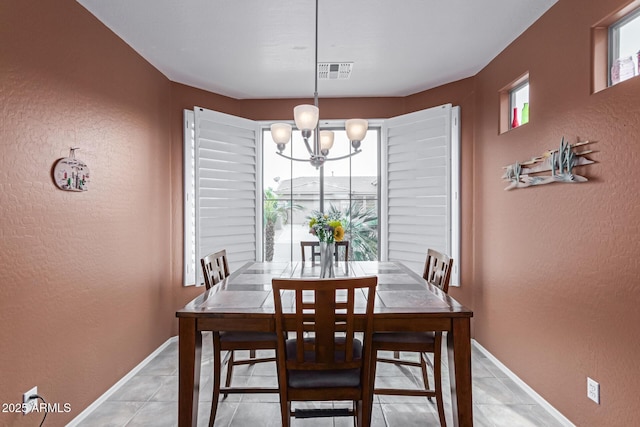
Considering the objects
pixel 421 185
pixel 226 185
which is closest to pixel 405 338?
pixel 421 185

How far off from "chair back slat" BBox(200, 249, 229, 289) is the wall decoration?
225 centimetres

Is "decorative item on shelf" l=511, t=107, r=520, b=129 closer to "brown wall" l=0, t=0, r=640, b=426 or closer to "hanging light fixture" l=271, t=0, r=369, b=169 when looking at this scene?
"brown wall" l=0, t=0, r=640, b=426

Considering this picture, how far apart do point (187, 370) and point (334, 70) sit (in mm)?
2703

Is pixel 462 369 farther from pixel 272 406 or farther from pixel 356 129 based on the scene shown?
pixel 356 129

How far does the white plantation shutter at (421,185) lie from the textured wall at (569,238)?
49cm

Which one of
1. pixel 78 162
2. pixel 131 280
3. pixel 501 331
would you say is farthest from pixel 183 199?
pixel 501 331

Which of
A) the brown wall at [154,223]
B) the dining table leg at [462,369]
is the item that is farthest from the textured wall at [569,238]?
the dining table leg at [462,369]

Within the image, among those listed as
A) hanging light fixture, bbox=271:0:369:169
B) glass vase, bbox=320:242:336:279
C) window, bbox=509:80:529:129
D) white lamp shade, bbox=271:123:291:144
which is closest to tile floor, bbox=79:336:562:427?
glass vase, bbox=320:242:336:279

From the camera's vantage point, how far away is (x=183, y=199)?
3.74 m

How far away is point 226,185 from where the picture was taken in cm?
401

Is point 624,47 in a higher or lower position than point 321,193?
higher

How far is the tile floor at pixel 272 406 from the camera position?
7.54 ft

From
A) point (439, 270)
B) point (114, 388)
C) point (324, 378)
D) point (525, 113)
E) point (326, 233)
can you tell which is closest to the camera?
point (324, 378)

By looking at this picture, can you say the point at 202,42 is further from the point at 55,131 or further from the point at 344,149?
the point at 344,149
